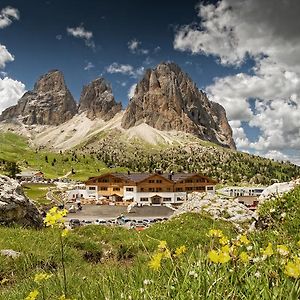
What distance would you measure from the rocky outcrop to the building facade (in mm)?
135089

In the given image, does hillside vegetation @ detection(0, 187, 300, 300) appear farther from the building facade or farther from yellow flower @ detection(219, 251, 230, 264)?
the building facade

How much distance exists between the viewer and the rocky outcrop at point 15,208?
2089 cm

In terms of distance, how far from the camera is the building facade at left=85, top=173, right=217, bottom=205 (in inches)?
6334

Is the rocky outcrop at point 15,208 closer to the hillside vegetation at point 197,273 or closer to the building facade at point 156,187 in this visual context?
the hillside vegetation at point 197,273

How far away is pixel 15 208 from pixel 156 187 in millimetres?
141082

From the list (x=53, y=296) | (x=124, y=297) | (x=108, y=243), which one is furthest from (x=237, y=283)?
(x=108, y=243)

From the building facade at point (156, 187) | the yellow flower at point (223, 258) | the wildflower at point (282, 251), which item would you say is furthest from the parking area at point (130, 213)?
the yellow flower at point (223, 258)

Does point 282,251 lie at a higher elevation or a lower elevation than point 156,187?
lower

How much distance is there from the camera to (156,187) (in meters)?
162

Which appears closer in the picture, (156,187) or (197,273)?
(197,273)

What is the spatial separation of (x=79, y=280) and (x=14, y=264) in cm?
598

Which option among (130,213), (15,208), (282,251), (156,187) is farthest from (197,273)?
(156,187)

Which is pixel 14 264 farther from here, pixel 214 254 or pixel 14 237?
pixel 214 254

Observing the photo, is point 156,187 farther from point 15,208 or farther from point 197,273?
point 197,273
